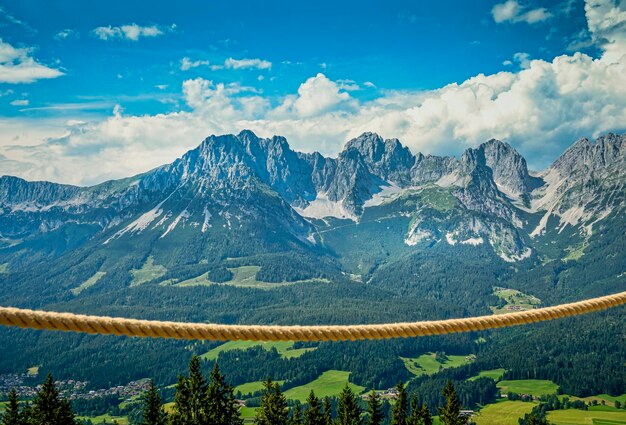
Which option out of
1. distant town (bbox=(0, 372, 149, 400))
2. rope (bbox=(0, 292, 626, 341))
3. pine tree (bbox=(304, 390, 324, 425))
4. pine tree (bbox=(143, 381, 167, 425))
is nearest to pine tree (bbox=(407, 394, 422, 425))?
pine tree (bbox=(304, 390, 324, 425))

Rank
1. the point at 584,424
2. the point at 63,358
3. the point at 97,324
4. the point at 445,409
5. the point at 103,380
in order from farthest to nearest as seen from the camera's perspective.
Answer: the point at 63,358 → the point at 103,380 → the point at 584,424 → the point at 445,409 → the point at 97,324

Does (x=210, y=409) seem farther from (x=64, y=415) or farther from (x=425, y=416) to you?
(x=425, y=416)

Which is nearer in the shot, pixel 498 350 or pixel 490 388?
pixel 490 388

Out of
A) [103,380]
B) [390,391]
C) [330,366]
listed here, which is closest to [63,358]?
[103,380]

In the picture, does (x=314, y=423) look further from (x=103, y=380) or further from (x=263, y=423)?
(x=103, y=380)

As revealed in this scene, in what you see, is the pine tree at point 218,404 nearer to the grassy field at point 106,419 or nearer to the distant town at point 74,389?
the grassy field at point 106,419

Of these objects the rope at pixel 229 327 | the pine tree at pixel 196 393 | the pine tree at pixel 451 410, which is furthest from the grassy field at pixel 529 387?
the rope at pixel 229 327

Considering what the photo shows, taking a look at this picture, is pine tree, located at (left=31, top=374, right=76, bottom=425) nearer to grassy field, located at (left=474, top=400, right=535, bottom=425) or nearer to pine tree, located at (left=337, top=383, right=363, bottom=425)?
pine tree, located at (left=337, top=383, right=363, bottom=425)
